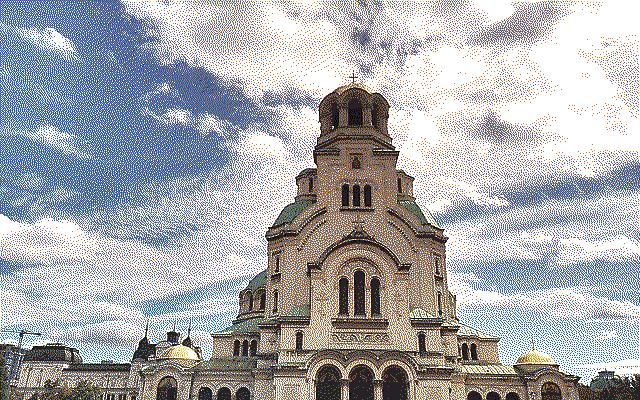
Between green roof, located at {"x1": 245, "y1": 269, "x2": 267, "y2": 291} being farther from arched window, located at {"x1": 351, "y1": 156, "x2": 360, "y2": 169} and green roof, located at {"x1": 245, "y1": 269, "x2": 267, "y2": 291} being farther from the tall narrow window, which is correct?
arched window, located at {"x1": 351, "y1": 156, "x2": 360, "y2": 169}

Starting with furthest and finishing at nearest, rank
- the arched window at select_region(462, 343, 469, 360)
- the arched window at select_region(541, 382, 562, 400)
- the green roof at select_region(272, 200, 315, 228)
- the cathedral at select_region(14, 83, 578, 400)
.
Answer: the green roof at select_region(272, 200, 315, 228) → the arched window at select_region(462, 343, 469, 360) → the arched window at select_region(541, 382, 562, 400) → the cathedral at select_region(14, 83, 578, 400)

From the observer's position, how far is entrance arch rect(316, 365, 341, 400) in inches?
1415

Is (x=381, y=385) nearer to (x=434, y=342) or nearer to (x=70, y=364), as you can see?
(x=434, y=342)

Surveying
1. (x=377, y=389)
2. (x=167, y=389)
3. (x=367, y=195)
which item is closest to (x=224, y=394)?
(x=167, y=389)

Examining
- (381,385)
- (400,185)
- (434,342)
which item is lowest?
(381,385)

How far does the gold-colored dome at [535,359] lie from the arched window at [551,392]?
202cm

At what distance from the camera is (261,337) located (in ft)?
134

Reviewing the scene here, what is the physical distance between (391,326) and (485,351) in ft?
36.3

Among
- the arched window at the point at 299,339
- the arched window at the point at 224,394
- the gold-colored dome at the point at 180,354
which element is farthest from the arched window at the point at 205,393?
the arched window at the point at 299,339

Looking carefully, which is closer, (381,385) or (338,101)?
(381,385)

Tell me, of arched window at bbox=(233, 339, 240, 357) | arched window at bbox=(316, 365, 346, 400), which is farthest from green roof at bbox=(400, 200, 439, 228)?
arched window at bbox=(233, 339, 240, 357)

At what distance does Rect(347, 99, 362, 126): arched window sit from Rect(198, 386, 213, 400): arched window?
2263 cm

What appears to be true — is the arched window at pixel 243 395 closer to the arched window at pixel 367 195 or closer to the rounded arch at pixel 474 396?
the rounded arch at pixel 474 396

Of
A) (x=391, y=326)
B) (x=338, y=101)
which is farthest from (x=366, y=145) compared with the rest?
(x=391, y=326)
